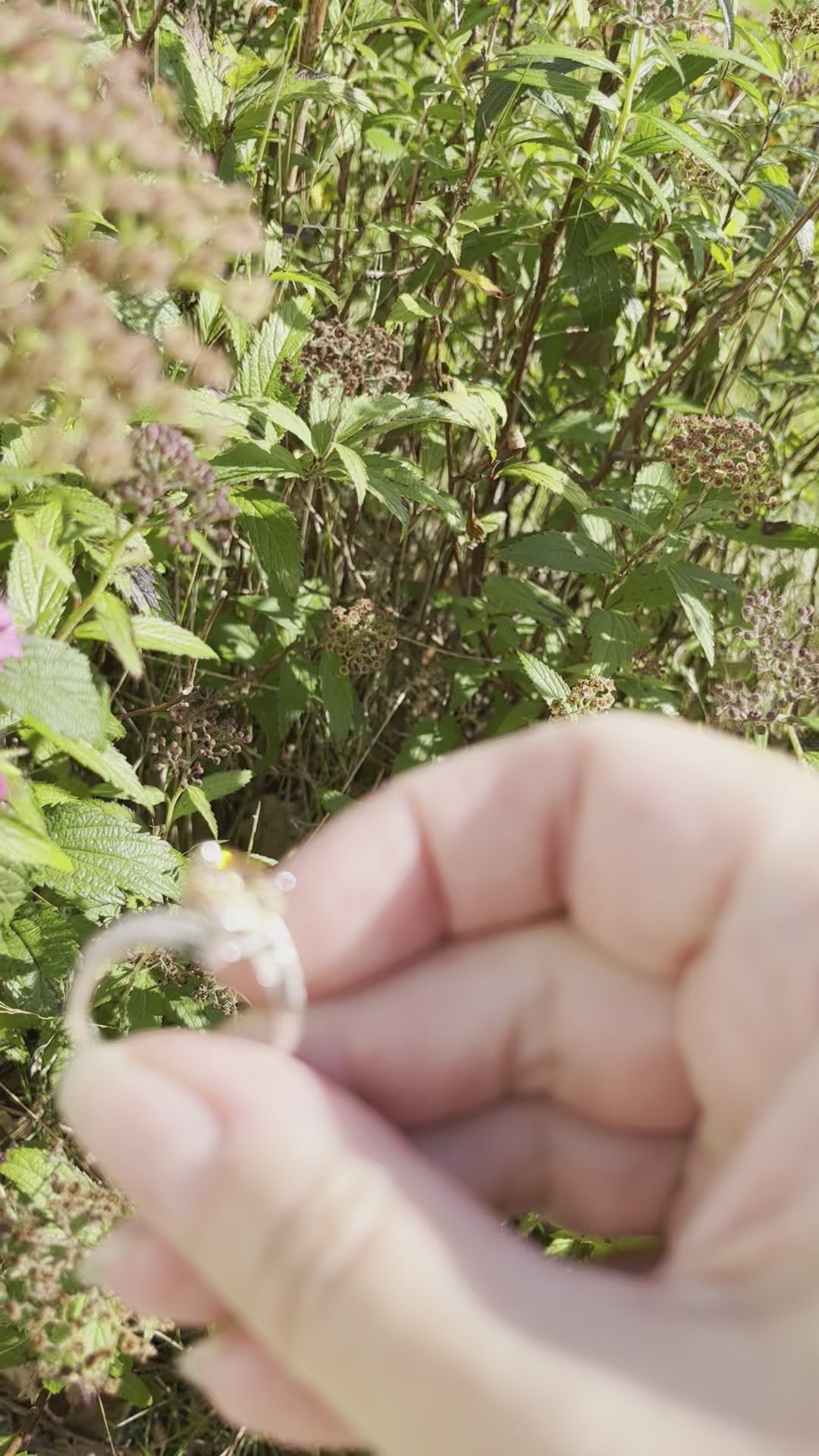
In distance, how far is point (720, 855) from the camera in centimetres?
125

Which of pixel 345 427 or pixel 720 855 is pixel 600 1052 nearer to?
pixel 720 855

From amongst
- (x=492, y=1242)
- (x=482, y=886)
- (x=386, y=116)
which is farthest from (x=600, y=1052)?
(x=386, y=116)

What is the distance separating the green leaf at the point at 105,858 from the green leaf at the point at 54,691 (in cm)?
41

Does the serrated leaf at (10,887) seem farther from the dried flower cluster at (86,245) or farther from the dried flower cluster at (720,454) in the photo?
the dried flower cluster at (720,454)

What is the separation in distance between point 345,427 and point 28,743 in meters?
0.80

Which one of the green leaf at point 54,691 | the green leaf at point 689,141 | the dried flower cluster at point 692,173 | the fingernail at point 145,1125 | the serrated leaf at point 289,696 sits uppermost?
the green leaf at point 689,141

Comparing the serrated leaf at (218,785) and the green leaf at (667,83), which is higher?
the green leaf at (667,83)

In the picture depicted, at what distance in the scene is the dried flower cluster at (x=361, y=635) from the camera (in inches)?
96.8

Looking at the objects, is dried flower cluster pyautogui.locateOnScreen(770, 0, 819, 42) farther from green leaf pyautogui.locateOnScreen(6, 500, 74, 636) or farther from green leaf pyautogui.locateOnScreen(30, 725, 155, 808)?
green leaf pyautogui.locateOnScreen(30, 725, 155, 808)

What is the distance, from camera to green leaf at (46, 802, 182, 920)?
1.98 metres

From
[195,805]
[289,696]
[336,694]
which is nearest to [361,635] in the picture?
[336,694]

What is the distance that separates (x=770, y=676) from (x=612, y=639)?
35cm

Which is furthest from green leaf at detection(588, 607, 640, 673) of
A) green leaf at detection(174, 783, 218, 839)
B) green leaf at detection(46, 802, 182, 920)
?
green leaf at detection(46, 802, 182, 920)

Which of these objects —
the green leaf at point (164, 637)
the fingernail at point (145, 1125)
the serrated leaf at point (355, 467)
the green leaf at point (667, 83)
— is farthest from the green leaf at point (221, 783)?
the green leaf at point (667, 83)
